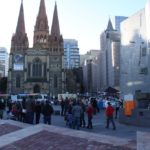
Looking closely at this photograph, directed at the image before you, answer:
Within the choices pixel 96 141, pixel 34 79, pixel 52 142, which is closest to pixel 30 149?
pixel 52 142

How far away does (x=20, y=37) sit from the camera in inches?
3649

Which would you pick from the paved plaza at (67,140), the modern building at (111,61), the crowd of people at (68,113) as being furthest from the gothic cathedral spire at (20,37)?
the paved plaza at (67,140)

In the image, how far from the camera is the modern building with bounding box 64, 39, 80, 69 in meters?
179

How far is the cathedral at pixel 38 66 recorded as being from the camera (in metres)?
89.1

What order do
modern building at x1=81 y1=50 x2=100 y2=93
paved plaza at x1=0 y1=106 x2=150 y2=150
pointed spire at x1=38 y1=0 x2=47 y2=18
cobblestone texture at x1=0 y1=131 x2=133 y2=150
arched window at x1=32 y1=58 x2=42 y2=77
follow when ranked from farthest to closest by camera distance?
modern building at x1=81 y1=50 x2=100 y2=93, pointed spire at x1=38 y1=0 x2=47 y2=18, arched window at x1=32 y1=58 x2=42 y2=77, cobblestone texture at x1=0 y1=131 x2=133 y2=150, paved plaza at x1=0 y1=106 x2=150 y2=150

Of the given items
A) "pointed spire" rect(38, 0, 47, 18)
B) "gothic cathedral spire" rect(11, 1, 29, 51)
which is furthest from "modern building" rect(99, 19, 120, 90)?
"gothic cathedral spire" rect(11, 1, 29, 51)

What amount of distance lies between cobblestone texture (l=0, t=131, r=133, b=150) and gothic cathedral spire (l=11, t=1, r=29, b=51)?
8103 centimetres

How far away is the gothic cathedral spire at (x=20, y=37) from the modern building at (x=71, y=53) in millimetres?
82897

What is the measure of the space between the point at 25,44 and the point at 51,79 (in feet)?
36.9

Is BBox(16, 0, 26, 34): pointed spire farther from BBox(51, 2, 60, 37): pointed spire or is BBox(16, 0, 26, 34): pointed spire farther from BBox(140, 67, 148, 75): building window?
BBox(140, 67, 148, 75): building window

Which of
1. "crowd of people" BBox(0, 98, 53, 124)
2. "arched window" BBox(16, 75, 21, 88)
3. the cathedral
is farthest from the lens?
"arched window" BBox(16, 75, 21, 88)

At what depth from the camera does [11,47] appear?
9238 centimetres

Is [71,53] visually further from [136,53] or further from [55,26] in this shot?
[136,53]

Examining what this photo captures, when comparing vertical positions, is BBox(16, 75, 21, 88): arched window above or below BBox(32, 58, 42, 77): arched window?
below
